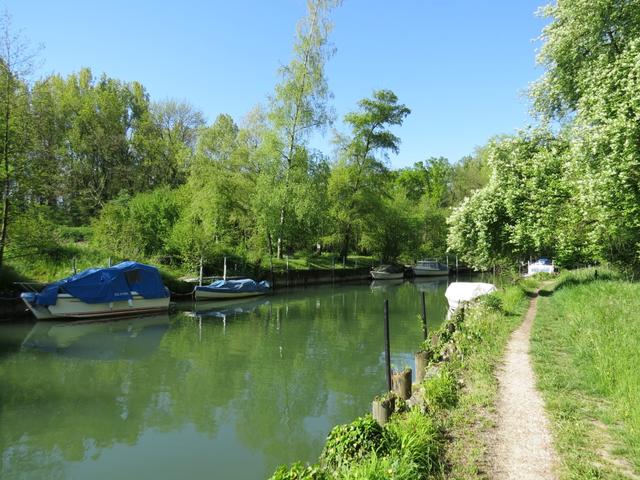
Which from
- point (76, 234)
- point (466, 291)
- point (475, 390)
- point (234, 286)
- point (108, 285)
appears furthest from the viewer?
point (76, 234)

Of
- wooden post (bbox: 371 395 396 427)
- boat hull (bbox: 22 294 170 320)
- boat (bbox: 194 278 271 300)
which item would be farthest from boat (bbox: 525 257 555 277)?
wooden post (bbox: 371 395 396 427)

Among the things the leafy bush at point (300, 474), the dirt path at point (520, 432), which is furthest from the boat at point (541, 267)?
the leafy bush at point (300, 474)

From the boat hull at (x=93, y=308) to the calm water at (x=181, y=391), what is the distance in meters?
→ 0.54

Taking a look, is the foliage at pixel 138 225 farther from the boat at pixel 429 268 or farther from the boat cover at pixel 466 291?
the boat at pixel 429 268

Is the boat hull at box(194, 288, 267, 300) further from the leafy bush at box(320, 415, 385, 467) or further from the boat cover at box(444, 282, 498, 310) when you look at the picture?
the leafy bush at box(320, 415, 385, 467)

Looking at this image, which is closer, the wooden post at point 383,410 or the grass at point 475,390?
the grass at point 475,390

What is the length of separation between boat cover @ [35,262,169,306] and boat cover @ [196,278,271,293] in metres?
4.13

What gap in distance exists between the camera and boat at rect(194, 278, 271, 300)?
28617 mm

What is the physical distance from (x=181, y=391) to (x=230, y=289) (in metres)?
18.3

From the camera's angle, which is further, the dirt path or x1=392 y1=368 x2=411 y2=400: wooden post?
x1=392 y1=368 x2=411 y2=400: wooden post

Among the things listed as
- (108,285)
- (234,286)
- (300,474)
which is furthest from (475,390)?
(234,286)

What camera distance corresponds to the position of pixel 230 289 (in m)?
30.3

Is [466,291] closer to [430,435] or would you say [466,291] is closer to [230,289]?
[230,289]

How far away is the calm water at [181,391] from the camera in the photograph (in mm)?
8391
